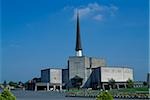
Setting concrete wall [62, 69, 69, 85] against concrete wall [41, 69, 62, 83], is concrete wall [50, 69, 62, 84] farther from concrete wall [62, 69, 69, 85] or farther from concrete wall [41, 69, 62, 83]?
concrete wall [62, 69, 69, 85]

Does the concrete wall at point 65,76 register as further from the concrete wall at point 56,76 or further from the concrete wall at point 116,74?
the concrete wall at point 116,74

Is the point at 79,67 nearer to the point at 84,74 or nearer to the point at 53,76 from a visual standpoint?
the point at 84,74

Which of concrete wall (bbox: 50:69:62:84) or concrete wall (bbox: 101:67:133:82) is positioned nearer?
concrete wall (bbox: 101:67:133:82)

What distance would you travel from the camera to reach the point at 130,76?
12594 centimetres

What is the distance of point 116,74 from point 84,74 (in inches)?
419

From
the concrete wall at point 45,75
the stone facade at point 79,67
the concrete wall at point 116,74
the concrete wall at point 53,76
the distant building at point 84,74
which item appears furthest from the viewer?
the concrete wall at point 45,75

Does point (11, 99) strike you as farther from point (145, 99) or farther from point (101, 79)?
point (101, 79)

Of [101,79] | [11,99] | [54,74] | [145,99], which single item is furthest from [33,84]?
[11,99]

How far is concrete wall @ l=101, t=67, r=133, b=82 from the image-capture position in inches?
4568

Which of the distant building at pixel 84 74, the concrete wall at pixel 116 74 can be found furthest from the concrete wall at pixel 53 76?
the concrete wall at pixel 116 74

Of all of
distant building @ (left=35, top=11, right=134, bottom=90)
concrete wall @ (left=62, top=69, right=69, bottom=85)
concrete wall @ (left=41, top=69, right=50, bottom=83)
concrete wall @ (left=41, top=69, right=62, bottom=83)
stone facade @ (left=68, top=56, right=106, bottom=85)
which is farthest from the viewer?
concrete wall @ (left=41, top=69, right=50, bottom=83)

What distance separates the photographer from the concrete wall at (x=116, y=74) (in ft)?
381

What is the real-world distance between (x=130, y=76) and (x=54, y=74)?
1049 inches

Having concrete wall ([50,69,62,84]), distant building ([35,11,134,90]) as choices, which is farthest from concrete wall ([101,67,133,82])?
concrete wall ([50,69,62,84])
